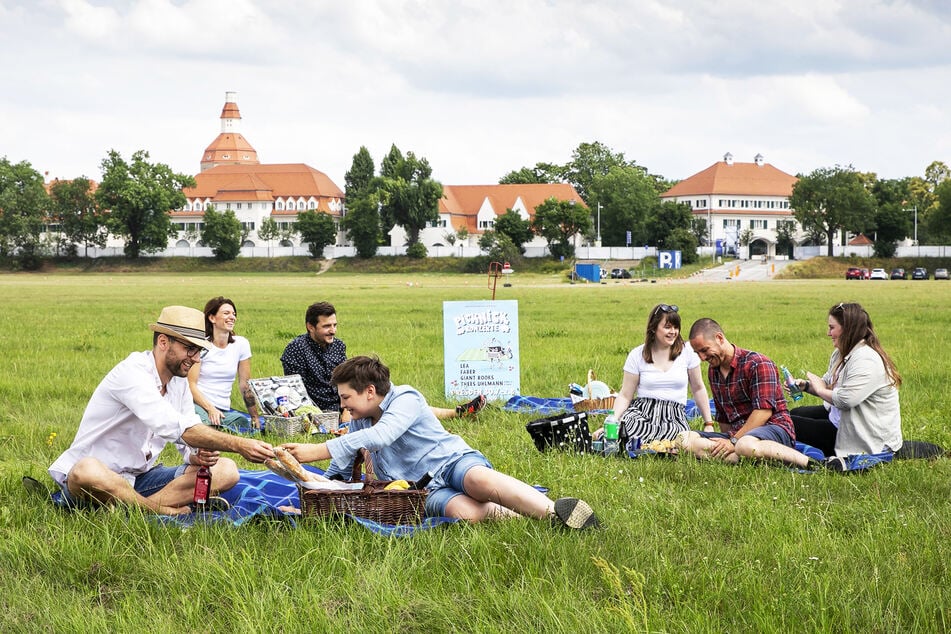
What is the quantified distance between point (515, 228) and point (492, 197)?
87.3 feet

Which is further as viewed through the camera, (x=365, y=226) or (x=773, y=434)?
(x=365, y=226)

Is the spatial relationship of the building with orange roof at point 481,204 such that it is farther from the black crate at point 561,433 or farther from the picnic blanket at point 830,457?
the black crate at point 561,433

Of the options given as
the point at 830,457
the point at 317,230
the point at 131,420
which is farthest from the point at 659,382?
the point at 317,230

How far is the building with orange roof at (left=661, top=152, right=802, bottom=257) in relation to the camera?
151 metres

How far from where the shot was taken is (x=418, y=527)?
6039 mm

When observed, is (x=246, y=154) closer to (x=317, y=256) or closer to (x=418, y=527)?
(x=317, y=256)

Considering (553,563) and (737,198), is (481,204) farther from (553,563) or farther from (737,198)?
(553,563)

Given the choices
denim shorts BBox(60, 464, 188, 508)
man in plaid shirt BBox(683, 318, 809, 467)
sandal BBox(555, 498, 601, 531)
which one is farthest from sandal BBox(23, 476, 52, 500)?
man in plaid shirt BBox(683, 318, 809, 467)

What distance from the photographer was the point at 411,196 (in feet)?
366

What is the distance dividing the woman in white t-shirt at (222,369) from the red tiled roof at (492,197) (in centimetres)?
11784

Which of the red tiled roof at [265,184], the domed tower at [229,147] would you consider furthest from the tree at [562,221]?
the domed tower at [229,147]

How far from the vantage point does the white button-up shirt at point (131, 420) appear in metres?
5.95

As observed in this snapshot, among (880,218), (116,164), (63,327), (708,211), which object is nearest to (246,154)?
(116,164)

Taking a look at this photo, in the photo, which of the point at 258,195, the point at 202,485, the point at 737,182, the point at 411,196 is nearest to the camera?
the point at 202,485
